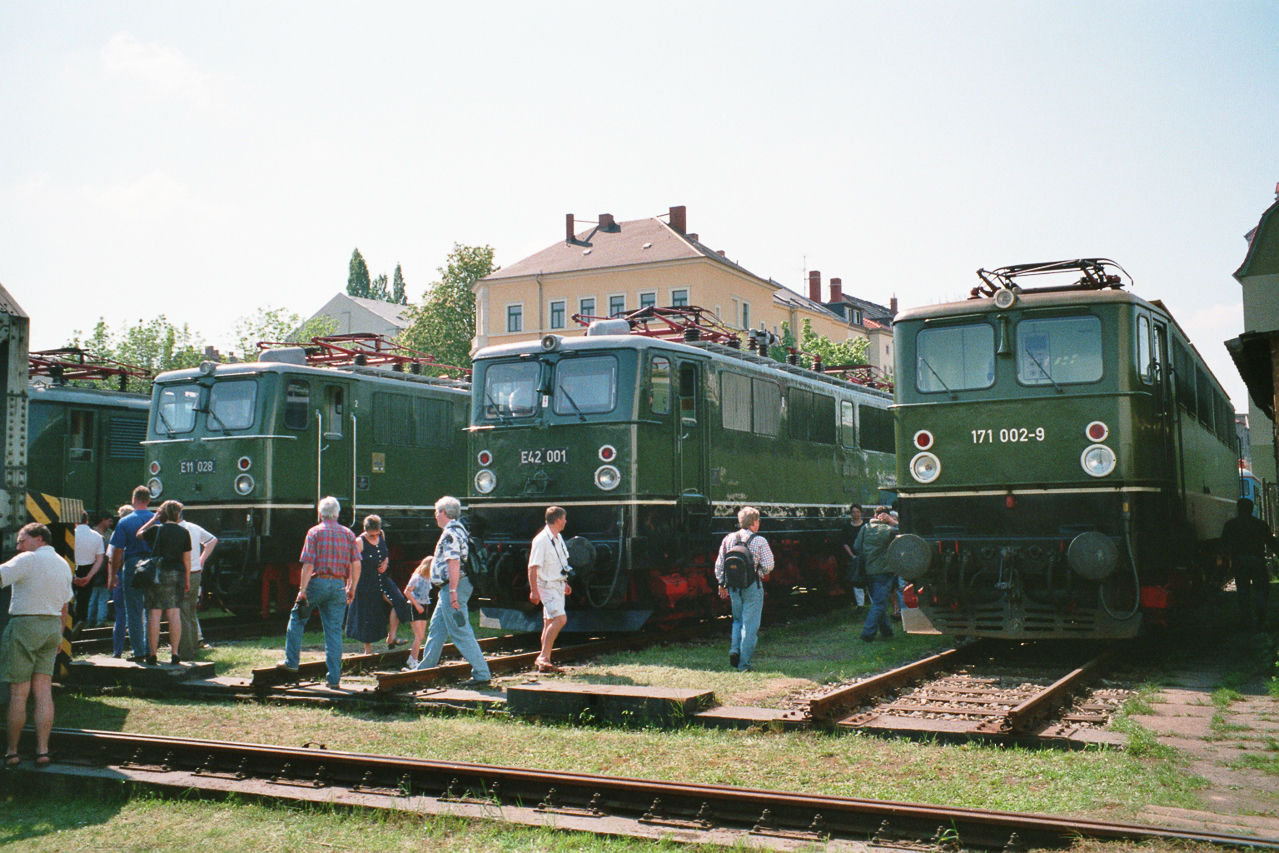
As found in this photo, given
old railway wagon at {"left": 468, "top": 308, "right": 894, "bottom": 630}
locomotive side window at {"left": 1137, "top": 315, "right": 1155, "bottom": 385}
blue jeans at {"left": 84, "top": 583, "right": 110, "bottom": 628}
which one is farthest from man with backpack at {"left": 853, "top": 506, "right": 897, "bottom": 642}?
blue jeans at {"left": 84, "top": 583, "right": 110, "bottom": 628}

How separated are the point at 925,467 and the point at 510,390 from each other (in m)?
5.07

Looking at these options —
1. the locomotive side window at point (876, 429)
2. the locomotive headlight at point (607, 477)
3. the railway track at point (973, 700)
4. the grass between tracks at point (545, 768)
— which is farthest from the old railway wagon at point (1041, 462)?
the locomotive side window at point (876, 429)

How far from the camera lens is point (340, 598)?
10906mm

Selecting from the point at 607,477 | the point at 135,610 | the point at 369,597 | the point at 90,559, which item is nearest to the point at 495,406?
the point at 607,477

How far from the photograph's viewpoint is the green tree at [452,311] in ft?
204

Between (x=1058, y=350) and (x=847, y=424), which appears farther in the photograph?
(x=847, y=424)

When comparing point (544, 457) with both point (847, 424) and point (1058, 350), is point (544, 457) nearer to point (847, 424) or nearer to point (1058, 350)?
point (1058, 350)

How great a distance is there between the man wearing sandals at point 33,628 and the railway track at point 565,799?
362 millimetres

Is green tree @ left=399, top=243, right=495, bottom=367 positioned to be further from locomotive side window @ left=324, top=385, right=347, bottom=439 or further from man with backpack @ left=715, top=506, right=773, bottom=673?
man with backpack @ left=715, top=506, right=773, bottom=673

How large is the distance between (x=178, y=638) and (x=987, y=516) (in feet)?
27.0

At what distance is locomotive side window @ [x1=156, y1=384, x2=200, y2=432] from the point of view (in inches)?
661

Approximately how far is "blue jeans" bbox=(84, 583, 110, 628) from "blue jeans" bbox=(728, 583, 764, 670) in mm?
9370

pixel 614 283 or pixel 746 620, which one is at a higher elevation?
pixel 614 283

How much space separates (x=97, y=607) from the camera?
16359mm
